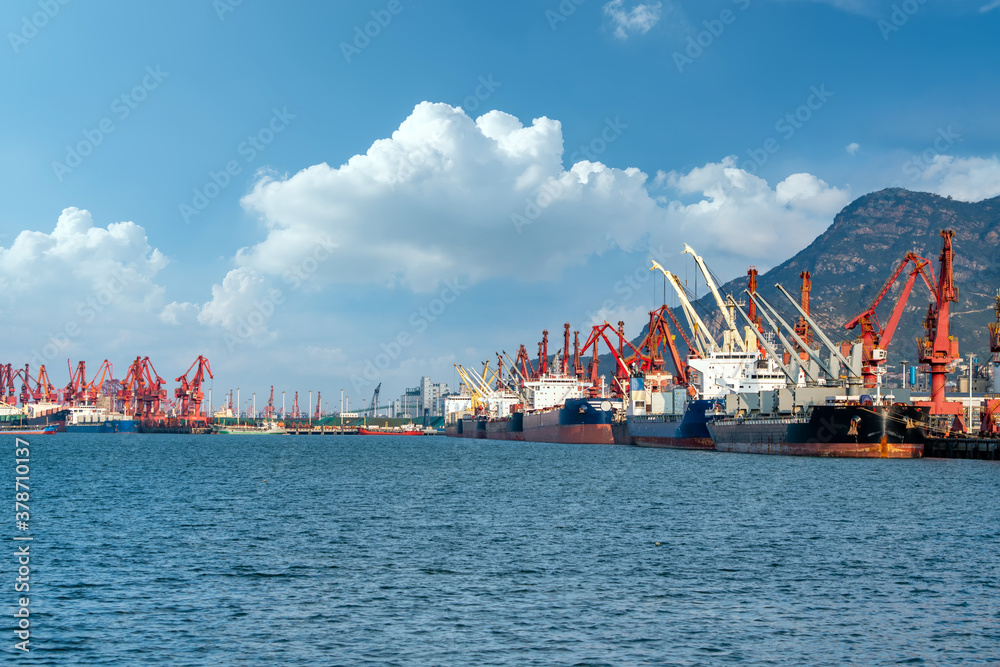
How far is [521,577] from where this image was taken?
29.8 m

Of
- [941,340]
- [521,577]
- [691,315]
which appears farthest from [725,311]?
[521,577]

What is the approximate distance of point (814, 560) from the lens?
1300 inches

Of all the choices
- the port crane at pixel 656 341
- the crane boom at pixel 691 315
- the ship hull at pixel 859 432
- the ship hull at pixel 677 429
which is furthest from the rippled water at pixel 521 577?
the port crane at pixel 656 341

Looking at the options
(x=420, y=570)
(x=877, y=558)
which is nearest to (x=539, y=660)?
(x=420, y=570)

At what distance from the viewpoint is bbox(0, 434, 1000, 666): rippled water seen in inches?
851

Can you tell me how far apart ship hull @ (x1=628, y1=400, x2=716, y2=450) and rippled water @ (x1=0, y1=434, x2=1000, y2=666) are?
57.8 m

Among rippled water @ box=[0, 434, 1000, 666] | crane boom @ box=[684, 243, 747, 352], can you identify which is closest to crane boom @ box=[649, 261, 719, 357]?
crane boom @ box=[684, 243, 747, 352]

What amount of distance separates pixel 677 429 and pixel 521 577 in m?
99.4

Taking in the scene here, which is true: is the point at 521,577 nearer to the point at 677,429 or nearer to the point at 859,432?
the point at 859,432

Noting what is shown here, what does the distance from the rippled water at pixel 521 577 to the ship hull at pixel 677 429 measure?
57.8 metres

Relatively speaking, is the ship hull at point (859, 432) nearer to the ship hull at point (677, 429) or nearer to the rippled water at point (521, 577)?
the ship hull at point (677, 429)

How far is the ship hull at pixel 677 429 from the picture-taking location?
387 feet

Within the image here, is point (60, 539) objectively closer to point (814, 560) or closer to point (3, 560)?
point (3, 560)

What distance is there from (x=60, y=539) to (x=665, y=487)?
132 feet
